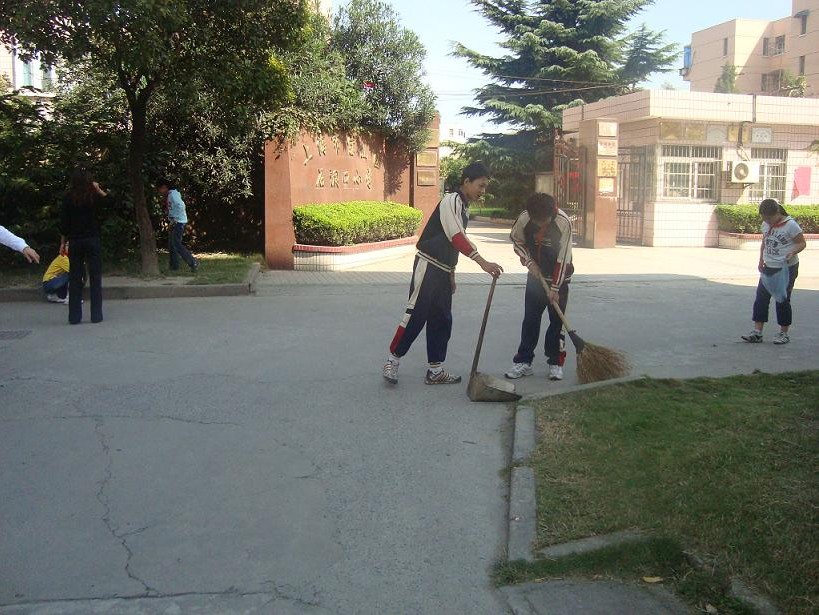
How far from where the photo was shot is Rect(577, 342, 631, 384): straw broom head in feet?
20.6

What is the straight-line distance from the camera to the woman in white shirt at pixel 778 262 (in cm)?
804

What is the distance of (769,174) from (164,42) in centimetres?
1703

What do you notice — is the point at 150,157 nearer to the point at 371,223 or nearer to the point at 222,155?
the point at 222,155

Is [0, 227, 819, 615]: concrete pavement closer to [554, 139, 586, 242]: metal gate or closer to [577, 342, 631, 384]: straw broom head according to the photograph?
[577, 342, 631, 384]: straw broom head

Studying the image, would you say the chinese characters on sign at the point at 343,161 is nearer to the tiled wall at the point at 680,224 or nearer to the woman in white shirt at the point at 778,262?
the tiled wall at the point at 680,224

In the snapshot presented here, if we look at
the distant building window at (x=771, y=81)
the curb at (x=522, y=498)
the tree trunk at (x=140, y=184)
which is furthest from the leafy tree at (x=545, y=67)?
the distant building window at (x=771, y=81)

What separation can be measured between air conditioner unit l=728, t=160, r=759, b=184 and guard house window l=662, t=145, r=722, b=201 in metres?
0.51

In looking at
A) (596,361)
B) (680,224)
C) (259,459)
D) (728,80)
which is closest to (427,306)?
(596,361)

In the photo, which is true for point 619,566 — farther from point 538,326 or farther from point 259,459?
point 538,326

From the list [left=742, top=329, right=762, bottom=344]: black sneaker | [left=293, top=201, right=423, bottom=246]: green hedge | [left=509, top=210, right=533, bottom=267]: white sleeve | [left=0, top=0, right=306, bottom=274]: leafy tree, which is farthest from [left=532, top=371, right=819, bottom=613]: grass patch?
[left=293, top=201, right=423, bottom=246]: green hedge

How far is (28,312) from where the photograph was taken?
391 inches

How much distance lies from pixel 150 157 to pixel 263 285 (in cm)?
407

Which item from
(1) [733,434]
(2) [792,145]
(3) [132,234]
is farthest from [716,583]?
(2) [792,145]

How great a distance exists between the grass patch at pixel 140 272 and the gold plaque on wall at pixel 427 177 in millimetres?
7548
